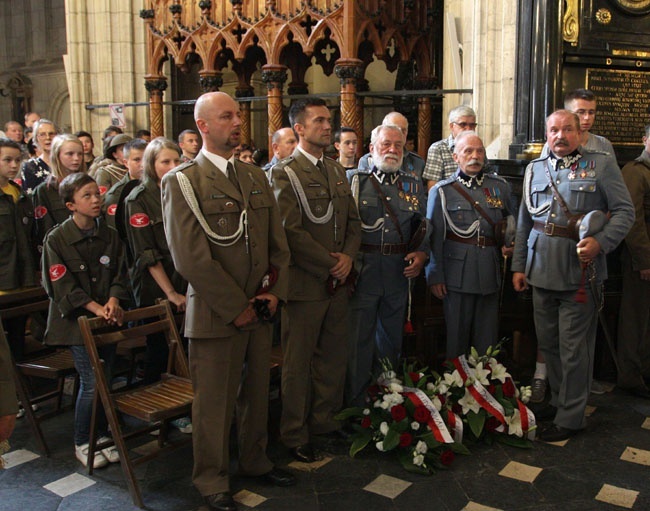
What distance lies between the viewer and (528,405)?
3914mm

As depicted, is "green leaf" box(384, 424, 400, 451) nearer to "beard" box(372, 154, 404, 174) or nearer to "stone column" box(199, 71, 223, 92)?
"beard" box(372, 154, 404, 174)

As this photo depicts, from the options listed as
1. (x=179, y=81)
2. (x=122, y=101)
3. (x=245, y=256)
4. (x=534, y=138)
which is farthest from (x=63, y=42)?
(x=245, y=256)

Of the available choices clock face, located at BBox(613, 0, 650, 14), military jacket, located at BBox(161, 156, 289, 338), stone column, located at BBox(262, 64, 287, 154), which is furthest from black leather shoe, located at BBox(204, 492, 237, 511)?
stone column, located at BBox(262, 64, 287, 154)

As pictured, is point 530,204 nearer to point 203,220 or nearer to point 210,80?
point 203,220

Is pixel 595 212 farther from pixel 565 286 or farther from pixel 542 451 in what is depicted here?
pixel 542 451

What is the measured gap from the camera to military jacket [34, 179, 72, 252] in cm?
414

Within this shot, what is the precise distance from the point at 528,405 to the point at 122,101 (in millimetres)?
7705

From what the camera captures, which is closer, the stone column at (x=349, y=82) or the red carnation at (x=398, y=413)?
the red carnation at (x=398, y=413)

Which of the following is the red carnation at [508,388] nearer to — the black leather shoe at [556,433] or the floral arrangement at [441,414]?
the floral arrangement at [441,414]

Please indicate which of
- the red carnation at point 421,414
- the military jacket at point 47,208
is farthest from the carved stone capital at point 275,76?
the red carnation at point 421,414

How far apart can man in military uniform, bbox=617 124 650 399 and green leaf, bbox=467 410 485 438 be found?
131cm

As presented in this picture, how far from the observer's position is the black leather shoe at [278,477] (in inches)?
118

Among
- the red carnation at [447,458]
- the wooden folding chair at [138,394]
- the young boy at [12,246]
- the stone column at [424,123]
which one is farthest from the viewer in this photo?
the stone column at [424,123]

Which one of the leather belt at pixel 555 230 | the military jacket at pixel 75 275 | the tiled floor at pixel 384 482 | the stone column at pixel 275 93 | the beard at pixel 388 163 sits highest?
the stone column at pixel 275 93
